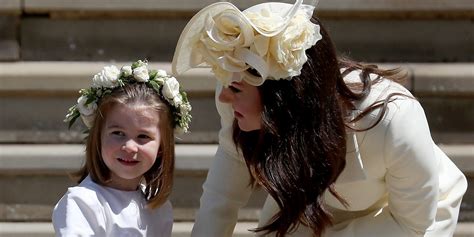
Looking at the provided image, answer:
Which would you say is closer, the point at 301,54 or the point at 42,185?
the point at 301,54

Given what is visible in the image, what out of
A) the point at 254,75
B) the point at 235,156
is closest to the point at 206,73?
the point at 235,156

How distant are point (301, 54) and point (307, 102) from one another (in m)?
0.16

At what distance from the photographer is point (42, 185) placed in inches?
215

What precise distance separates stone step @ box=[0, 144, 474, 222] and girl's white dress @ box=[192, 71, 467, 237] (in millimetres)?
1369

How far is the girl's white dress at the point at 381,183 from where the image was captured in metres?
3.59

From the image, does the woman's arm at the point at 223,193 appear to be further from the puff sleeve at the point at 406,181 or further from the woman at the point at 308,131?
the puff sleeve at the point at 406,181

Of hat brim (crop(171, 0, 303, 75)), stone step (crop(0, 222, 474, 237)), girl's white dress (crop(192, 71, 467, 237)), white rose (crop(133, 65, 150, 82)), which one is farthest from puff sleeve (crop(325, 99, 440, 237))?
stone step (crop(0, 222, 474, 237))

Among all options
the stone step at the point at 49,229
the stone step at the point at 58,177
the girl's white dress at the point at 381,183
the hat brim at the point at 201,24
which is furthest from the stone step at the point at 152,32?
the hat brim at the point at 201,24

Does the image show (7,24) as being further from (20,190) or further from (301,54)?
(301,54)

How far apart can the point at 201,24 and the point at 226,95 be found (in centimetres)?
22

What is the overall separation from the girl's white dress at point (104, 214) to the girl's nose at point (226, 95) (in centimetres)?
52

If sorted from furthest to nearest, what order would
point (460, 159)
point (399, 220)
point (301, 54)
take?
point (460, 159), point (399, 220), point (301, 54)

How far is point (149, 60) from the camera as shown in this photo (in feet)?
17.7

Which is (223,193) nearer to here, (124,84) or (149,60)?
(124,84)
